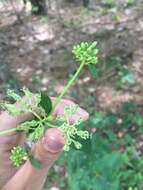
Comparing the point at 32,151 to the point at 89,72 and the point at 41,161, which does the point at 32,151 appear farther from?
the point at 89,72

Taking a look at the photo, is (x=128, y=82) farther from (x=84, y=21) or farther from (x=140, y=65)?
(x=84, y=21)

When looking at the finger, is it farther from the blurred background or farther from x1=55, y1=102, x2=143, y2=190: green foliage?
the blurred background

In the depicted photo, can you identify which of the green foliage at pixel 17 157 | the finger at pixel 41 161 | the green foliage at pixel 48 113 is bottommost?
the finger at pixel 41 161

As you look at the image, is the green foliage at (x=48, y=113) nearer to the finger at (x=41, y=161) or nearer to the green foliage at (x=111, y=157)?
the finger at (x=41, y=161)

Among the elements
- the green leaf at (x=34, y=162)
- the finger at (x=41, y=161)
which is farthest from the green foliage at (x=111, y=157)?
the green leaf at (x=34, y=162)

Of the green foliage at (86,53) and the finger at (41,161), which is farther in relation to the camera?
the finger at (41,161)

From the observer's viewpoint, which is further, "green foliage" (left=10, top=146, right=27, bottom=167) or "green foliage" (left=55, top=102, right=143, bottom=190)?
"green foliage" (left=55, top=102, right=143, bottom=190)

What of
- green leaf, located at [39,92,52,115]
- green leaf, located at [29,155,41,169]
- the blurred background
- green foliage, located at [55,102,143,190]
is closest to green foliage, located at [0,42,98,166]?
green leaf, located at [39,92,52,115]
